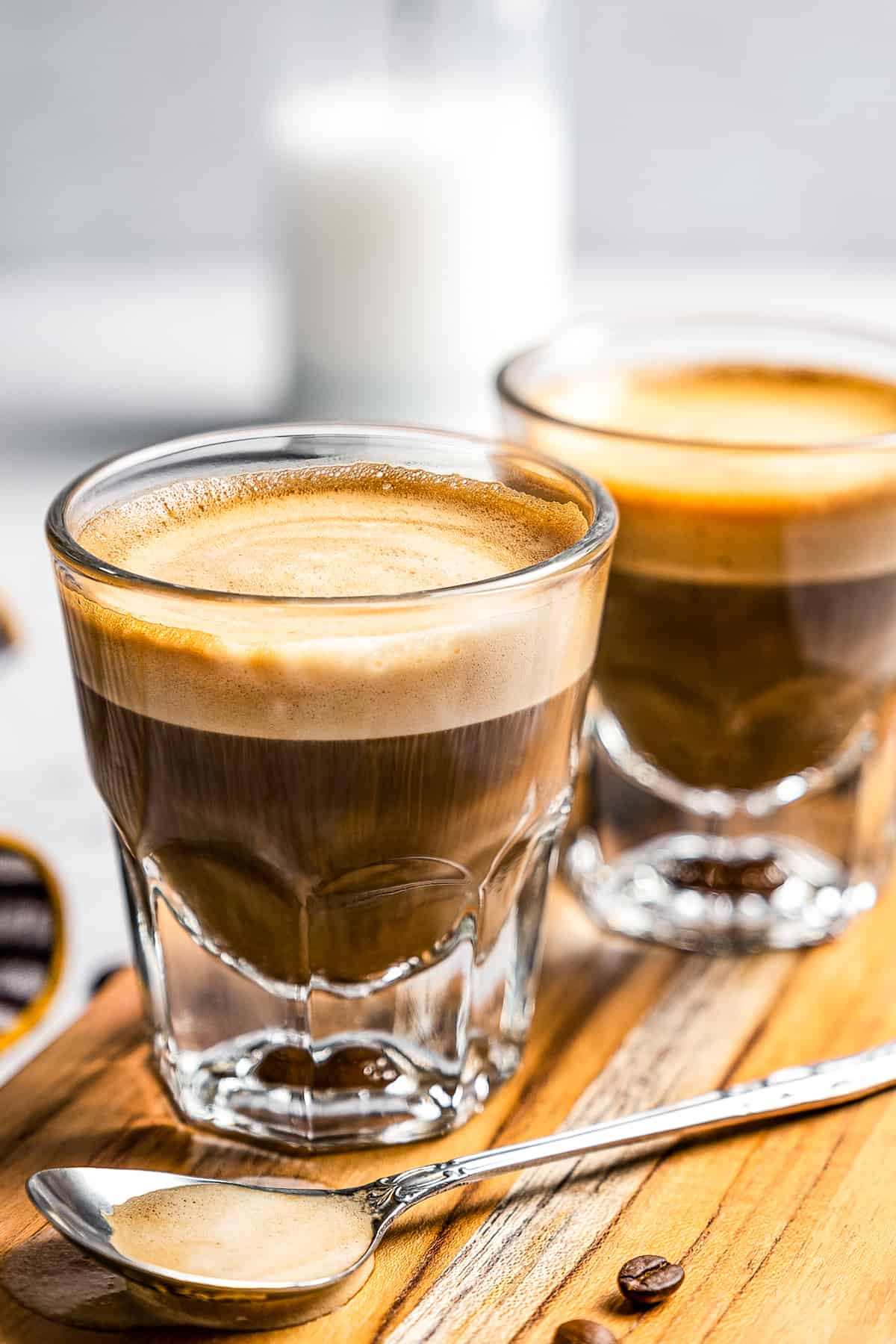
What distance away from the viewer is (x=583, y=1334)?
692 millimetres

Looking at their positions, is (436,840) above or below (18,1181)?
above

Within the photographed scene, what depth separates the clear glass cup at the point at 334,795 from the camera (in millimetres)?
739

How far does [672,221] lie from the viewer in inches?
119

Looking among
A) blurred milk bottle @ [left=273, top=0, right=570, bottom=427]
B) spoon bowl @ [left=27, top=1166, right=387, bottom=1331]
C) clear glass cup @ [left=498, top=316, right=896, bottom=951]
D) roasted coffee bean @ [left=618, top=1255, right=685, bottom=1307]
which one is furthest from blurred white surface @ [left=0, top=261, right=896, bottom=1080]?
roasted coffee bean @ [left=618, top=1255, right=685, bottom=1307]

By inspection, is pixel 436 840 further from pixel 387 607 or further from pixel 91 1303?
pixel 91 1303

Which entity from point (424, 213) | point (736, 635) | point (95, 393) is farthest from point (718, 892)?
point (95, 393)

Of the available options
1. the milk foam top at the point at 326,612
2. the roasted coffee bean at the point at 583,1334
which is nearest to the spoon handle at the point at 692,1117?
the roasted coffee bean at the point at 583,1334

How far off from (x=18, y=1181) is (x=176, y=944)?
14 centimetres

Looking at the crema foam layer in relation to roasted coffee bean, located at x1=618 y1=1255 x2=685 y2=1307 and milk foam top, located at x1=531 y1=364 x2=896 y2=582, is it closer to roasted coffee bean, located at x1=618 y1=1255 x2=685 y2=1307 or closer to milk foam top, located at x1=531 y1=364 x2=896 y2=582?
milk foam top, located at x1=531 y1=364 x2=896 y2=582

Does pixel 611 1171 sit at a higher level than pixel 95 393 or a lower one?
higher

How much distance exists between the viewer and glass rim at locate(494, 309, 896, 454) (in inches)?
38.0

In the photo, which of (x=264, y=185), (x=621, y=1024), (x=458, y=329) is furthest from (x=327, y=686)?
(x=264, y=185)

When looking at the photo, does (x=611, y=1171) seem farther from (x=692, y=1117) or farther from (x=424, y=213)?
(x=424, y=213)

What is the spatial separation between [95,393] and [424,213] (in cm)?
57
